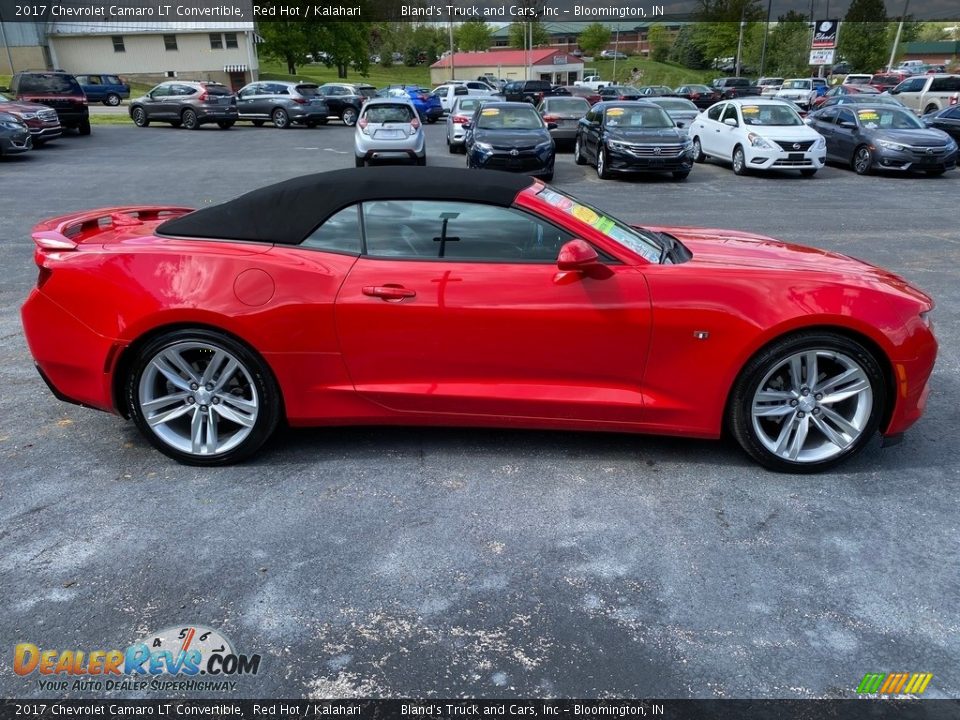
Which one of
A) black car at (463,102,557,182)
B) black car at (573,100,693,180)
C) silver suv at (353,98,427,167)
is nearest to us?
black car at (463,102,557,182)

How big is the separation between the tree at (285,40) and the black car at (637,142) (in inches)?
2147

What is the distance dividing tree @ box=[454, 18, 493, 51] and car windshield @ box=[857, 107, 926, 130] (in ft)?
369

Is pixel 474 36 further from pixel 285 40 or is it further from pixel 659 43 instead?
pixel 285 40

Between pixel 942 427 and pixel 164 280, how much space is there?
4353 mm

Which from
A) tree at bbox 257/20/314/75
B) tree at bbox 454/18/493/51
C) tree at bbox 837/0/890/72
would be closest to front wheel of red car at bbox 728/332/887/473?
tree at bbox 257/20/314/75

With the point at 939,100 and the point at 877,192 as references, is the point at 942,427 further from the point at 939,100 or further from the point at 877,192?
the point at 939,100

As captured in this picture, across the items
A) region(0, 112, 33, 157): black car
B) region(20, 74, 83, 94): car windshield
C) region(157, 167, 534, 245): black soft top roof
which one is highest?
region(157, 167, 534, 245): black soft top roof

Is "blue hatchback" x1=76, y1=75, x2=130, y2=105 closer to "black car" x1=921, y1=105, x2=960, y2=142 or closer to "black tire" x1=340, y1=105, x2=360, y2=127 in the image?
"black tire" x1=340, y1=105, x2=360, y2=127

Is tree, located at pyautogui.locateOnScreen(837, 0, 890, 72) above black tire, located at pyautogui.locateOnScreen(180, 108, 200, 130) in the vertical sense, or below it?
above

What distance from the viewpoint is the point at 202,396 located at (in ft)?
12.5

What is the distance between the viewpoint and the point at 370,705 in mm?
2350

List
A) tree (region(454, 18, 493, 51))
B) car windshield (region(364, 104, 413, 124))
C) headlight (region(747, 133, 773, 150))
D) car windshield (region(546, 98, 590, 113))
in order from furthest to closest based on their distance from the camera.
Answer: tree (region(454, 18, 493, 51))
car windshield (region(546, 98, 590, 113))
car windshield (region(364, 104, 413, 124))
headlight (region(747, 133, 773, 150))

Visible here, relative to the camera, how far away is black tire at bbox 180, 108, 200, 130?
28.4 m

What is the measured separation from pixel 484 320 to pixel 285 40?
6783 cm
